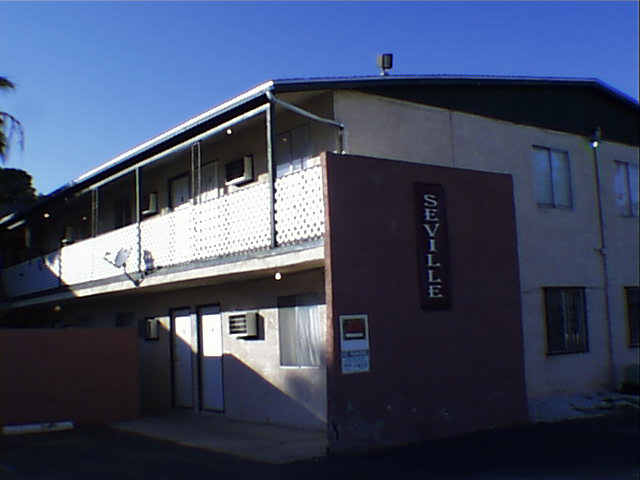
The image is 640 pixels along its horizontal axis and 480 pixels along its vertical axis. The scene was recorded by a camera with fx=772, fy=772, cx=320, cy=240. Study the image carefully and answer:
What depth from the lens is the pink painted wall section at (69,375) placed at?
15.5 metres

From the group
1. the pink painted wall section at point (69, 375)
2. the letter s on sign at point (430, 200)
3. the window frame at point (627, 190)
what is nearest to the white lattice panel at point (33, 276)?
the pink painted wall section at point (69, 375)

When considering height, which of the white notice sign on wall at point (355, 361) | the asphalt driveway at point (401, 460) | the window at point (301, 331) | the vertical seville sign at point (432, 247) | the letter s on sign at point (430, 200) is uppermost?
the letter s on sign at point (430, 200)

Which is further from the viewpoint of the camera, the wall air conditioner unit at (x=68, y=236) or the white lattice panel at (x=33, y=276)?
the wall air conditioner unit at (x=68, y=236)

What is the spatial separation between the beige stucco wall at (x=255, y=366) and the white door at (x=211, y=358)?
10.0 inches

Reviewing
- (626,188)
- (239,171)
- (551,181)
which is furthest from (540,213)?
(239,171)

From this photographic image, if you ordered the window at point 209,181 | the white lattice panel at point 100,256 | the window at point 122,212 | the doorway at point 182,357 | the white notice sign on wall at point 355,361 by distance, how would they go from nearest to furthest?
the white notice sign on wall at point 355,361, the white lattice panel at point 100,256, the window at point 209,181, the doorway at point 182,357, the window at point 122,212

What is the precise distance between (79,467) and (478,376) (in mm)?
6673

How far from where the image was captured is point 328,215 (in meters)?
11.5

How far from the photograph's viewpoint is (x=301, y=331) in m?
Result: 14.2

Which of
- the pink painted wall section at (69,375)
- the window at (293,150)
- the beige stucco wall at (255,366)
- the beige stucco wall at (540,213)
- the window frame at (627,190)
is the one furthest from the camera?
the window frame at (627,190)

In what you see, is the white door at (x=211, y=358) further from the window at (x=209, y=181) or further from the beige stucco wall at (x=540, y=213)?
the beige stucco wall at (x=540, y=213)

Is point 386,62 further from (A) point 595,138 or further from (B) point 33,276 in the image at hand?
(B) point 33,276

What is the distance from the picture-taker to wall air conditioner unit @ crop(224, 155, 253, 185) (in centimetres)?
1623

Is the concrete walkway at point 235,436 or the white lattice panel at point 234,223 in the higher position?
the white lattice panel at point 234,223
